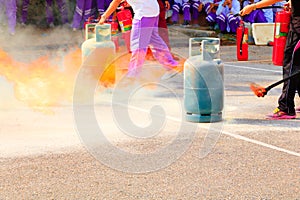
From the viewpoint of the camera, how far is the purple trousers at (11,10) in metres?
16.0

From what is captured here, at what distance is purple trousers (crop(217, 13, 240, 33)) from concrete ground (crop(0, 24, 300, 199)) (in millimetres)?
6792

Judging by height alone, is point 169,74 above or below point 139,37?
below

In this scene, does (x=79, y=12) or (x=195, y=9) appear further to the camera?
(x=195, y=9)

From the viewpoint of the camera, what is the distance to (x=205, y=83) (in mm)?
7180

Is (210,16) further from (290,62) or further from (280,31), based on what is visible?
(290,62)

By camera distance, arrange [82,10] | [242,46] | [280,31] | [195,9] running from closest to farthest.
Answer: [280,31], [242,46], [82,10], [195,9]

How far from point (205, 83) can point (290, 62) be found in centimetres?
101

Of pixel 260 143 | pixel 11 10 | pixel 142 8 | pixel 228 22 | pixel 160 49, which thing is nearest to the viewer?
pixel 260 143

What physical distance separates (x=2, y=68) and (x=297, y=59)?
15.3 ft

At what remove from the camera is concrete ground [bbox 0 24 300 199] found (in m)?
5.11

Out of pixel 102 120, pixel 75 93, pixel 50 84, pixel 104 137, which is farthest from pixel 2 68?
pixel 104 137

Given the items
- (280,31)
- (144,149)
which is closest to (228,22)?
(280,31)

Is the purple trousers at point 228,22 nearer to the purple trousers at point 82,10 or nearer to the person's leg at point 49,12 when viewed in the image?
the purple trousers at point 82,10

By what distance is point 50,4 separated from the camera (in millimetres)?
17375
